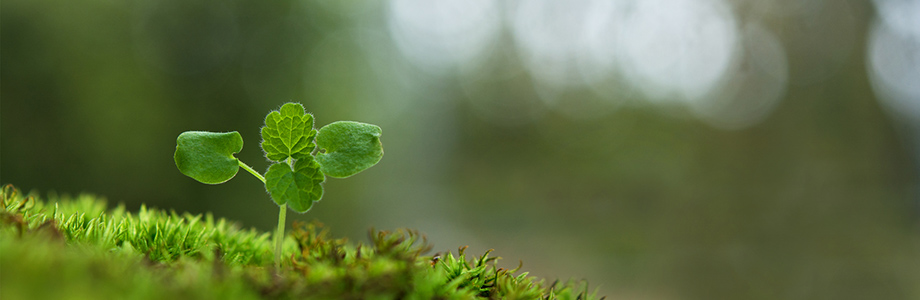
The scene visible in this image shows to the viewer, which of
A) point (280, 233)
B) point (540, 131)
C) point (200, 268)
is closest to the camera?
point (200, 268)

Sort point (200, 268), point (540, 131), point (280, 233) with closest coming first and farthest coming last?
point (200, 268) < point (280, 233) < point (540, 131)

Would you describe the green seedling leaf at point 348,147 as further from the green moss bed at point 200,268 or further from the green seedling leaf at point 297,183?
the green moss bed at point 200,268

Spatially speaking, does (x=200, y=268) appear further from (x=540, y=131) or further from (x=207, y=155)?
(x=540, y=131)

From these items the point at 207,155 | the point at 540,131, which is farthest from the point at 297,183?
the point at 540,131

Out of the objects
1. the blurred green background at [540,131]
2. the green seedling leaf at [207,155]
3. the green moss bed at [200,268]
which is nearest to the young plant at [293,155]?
the green seedling leaf at [207,155]

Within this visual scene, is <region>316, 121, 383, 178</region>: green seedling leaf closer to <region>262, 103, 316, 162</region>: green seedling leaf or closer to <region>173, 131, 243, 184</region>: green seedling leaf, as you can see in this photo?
<region>262, 103, 316, 162</region>: green seedling leaf

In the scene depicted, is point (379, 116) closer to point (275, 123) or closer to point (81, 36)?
point (81, 36)

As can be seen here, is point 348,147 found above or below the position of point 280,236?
above
